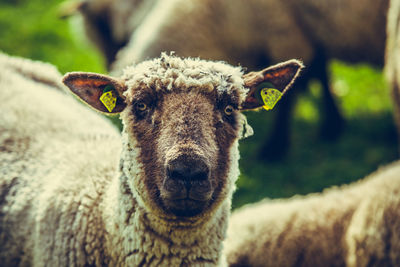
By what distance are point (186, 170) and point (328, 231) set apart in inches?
72.5

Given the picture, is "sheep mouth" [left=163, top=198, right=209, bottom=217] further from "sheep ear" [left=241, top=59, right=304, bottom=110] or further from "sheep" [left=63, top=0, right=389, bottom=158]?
"sheep" [left=63, top=0, right=389, bottom=158]

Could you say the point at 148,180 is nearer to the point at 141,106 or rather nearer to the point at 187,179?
the point at 187,179

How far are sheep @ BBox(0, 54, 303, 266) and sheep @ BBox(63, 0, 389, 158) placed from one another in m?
2.65

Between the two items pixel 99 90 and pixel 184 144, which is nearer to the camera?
pixel 184 144

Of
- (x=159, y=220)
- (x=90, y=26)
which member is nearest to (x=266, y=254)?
(x=159, y=220)

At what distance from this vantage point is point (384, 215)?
339 cm

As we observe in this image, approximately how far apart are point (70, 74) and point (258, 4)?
141 inches

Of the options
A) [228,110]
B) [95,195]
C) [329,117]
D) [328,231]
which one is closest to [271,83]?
[228,110]

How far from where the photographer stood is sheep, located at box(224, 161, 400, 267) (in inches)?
132

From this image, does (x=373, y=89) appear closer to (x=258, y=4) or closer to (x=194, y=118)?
(x=258, y=4)

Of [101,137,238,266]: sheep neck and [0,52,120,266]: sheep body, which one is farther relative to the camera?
[0,52,120,266]: sheep body

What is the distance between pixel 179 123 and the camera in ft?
7.75

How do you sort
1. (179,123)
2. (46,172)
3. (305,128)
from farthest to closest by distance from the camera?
(305,128), (46,172), (179,123)

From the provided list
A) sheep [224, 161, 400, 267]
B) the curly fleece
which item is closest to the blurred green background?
sheep [224, 161, 400, 267]
